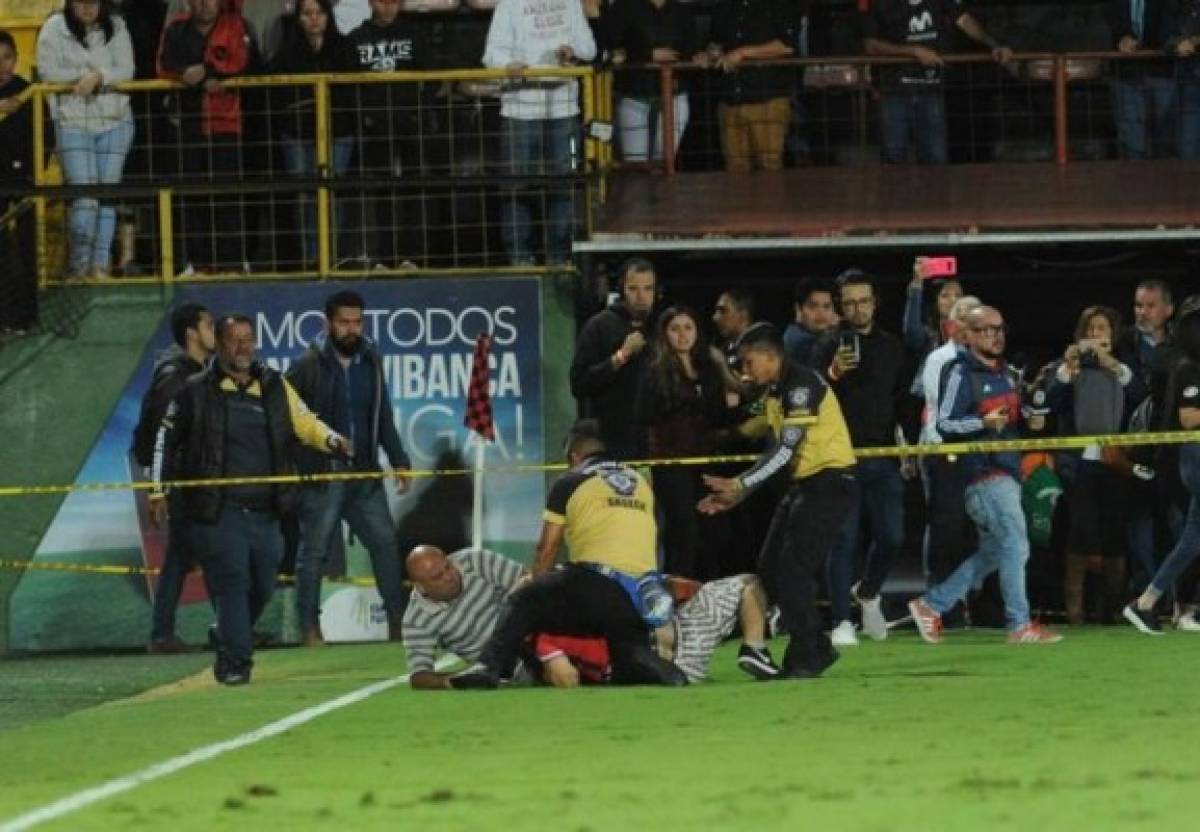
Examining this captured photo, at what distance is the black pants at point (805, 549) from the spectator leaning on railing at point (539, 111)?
5.89m

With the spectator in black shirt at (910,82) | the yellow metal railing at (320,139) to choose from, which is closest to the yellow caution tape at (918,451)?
the yellow metal railing at (320,139)

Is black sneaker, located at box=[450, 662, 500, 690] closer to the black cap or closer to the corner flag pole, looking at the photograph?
the black cap

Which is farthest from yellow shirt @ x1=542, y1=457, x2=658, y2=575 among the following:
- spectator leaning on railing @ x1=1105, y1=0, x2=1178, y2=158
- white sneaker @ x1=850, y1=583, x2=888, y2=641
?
spectator leaning on railing @ x1=1105, y1=0, x2=1178, y2=158

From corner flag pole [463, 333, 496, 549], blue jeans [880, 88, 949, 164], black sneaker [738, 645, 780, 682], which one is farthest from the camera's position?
blue jeans [880, 88, 949, 164]

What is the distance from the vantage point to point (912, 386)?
19.2 m

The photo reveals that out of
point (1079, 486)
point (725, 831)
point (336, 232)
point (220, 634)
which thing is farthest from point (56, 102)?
point (725, 831)

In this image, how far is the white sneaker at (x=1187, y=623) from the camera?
1834 cm

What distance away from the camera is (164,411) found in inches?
755

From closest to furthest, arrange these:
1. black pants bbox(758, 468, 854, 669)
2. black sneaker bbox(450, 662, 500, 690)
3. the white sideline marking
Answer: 1. the white sideline marking
2. black sneaker bbox(450, 662, 500, 690)
3. black pants bbox(758, 468, 854, 669)

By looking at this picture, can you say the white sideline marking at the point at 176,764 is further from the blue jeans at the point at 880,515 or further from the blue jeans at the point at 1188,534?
the blue jeans at the point at 1188,534

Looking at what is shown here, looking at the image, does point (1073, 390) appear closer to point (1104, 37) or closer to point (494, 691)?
point (1104, 37)

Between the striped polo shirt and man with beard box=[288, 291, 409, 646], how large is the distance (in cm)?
469

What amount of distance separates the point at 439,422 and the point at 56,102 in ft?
11.0

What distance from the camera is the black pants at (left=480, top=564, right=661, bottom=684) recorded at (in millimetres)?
14109
